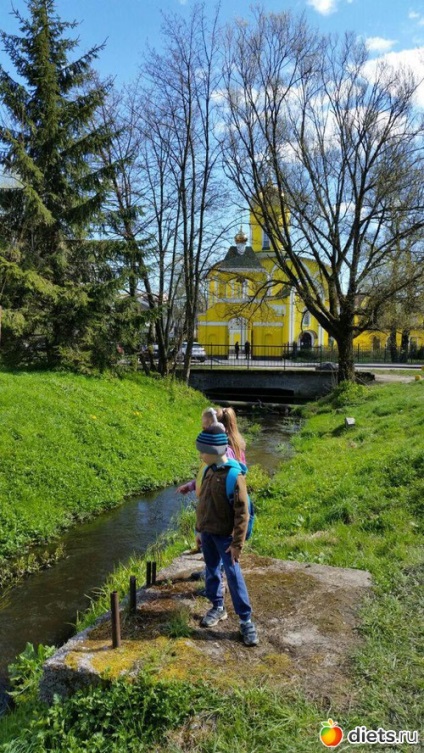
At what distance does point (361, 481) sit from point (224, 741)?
5496mm

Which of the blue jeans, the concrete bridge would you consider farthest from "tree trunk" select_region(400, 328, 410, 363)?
the blue jeans

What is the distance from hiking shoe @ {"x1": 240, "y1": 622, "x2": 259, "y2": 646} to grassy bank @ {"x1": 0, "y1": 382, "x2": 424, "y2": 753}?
1.71ft

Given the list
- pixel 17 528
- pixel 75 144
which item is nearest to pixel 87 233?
pixel 75 144

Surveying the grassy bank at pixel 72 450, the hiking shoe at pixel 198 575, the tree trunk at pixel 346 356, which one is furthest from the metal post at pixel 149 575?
the tree trunk at pixel 346 356

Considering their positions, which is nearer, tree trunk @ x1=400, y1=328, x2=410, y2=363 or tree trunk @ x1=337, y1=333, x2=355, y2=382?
tree trunk @ x1=337, y1=333, x2=355, y2=382

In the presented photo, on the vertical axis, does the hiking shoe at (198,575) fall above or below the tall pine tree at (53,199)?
below

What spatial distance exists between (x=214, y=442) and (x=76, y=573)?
3950 mm

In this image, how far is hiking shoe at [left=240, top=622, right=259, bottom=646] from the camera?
140 inches

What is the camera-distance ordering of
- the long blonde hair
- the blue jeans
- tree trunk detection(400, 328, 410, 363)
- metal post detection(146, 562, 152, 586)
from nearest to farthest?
the blue jeans → the long blonde hair → metal post detection(146, 562, 152, 586) → tree trunk detection(400, 328, 410, 363)

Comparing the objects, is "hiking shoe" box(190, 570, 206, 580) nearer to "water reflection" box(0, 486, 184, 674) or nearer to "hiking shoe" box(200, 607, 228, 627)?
"hiking shoe" box(200, 607, 228, 627)

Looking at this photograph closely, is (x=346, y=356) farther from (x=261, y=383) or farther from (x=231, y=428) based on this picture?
(x=231, y=428)

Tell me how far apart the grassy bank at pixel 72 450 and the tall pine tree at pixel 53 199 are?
1.80 meters

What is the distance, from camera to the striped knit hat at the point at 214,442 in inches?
149

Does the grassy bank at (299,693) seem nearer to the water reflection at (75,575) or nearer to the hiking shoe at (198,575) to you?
the water reflection at (75,575)
